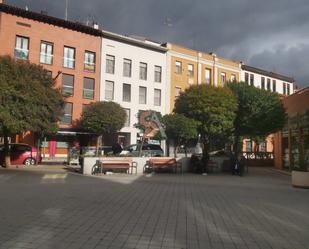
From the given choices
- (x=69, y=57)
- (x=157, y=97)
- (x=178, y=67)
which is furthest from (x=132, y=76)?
(x=69, y=57)

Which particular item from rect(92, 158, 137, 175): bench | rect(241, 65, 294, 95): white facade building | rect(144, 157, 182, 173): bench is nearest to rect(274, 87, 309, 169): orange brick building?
rect(144, 157, 182, 173): bench

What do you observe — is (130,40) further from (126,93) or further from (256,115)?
(256,115)

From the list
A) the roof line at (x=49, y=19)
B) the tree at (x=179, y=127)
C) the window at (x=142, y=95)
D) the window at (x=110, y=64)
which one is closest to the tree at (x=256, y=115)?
the tree at (x=179, y=127)

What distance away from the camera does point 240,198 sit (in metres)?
12.6

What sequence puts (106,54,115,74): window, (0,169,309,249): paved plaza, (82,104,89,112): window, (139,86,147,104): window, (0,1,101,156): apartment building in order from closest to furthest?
(0,169,309,249): paved plaza < (0,1,101,156): apartment building < (82,104,89,112): window < (106,54,115,74): window < (139,86,147,104): window

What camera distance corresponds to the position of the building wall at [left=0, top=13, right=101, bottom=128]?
35.9 meters

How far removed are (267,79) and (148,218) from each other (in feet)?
178

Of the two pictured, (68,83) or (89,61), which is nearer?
(68,83)

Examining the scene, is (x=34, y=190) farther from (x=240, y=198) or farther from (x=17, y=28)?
(x=17, y=28)

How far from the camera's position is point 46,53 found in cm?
3816

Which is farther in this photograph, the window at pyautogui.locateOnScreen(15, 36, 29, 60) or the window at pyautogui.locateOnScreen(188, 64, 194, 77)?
the window at pyautogui.locateOnScreen(188, 64, 194, 77)

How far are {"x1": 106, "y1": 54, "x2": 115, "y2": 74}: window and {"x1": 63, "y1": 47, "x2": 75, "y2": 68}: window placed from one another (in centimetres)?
383

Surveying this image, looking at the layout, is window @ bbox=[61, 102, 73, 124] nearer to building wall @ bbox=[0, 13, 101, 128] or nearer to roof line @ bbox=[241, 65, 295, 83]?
building wall @ bbox=[0, 13, 101, 128]

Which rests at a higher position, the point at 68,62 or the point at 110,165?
the point at 68,62
